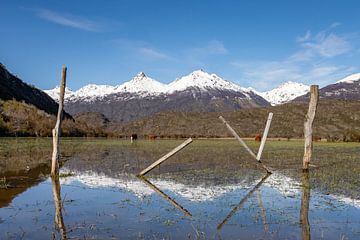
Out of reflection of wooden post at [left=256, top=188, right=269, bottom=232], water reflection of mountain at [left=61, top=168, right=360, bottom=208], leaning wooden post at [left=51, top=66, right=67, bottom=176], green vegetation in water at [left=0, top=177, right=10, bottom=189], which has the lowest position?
reflection of wooden post at [left=256, top=188, right=269, bottom=232]

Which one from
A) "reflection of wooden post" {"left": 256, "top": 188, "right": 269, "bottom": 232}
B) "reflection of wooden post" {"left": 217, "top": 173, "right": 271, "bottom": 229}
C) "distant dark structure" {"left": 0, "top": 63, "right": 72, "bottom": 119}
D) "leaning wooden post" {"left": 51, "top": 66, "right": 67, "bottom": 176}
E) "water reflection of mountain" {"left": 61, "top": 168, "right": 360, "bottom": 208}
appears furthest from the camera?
"distant dark structure" {"left": 0, "top": 63, "right": 72, "bottom": 119}

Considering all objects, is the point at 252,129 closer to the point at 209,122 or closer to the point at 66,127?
the point at 209,122

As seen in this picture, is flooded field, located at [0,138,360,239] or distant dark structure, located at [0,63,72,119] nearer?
flooded field, located at [0,138,360,239]

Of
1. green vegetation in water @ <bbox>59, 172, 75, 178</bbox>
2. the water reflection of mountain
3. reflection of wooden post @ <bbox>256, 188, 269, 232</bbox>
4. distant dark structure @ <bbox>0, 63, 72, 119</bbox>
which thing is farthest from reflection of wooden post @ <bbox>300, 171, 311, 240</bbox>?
distant dark structure @ <bbox>0, 63, 72, 119</bbox>

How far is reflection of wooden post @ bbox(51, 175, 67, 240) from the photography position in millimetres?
8469

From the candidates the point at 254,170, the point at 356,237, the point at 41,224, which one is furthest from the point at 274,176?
the point at 41,224

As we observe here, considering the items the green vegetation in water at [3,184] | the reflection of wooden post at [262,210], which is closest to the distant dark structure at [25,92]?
the green vegetation in water at [3,184]

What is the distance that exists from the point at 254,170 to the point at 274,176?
7.70 ft

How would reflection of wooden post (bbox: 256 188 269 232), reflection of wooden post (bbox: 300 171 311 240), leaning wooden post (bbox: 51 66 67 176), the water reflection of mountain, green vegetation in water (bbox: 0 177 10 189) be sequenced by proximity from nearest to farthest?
reflection of wooden post (bbox: 300 171 311 240), reflection of wooden post (bbox: 256 188 269 232), the water reflection of mountain, green vegetation in water (bbox: 0 177 10 189), leaning wooden post (bbox: 51 66 67 176)

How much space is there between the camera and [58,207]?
11.0 meters

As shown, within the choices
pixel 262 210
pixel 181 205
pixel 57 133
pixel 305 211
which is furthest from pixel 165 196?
pixel 57 133

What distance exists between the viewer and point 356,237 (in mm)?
8086

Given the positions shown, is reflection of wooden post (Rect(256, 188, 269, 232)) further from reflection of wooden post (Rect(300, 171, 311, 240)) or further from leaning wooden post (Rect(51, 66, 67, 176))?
leaning wooden post (Rect(51, 66, 67, 176))

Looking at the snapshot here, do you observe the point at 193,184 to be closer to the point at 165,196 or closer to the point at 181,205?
the point at 165,196
